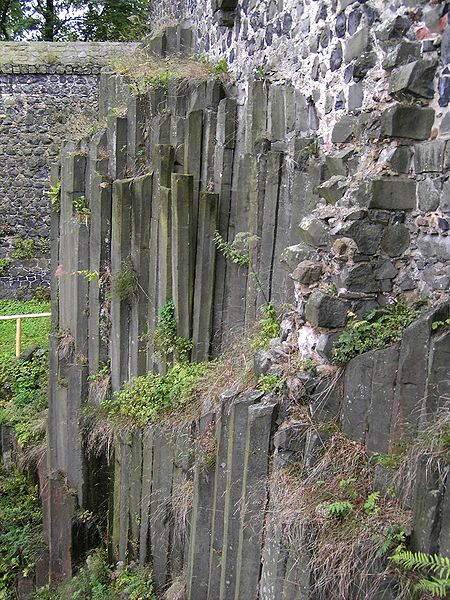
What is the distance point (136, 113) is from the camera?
6836 millimetres

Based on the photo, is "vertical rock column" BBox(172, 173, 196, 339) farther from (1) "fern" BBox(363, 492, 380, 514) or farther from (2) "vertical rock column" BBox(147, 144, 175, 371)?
(1) "fern" BBox(363, 492, 380, 514)

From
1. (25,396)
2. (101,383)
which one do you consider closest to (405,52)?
(101,383)

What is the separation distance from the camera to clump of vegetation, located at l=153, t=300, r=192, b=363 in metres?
6.15

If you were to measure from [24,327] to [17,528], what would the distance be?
5.94 meters

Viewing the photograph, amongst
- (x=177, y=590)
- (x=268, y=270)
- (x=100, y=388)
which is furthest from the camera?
(x=100, y=388)

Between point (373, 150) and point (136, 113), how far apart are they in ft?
11.8

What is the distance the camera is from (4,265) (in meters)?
15.6

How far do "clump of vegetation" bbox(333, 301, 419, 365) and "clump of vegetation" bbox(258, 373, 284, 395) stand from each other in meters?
0.49

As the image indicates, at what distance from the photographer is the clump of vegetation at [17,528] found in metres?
8.00

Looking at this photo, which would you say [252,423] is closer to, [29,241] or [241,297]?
[241,297]

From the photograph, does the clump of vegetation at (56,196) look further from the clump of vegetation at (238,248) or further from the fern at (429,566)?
the fern at (429,566)

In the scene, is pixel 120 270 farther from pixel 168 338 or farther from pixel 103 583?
pixel 103 583

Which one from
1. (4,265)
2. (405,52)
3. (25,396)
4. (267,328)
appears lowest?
(25,396)

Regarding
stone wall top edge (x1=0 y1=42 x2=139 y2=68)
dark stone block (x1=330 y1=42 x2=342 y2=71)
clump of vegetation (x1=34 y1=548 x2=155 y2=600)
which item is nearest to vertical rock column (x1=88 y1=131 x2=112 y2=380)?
clump of vegetation (x1=34 y1=548 x2=155 y2=600)
